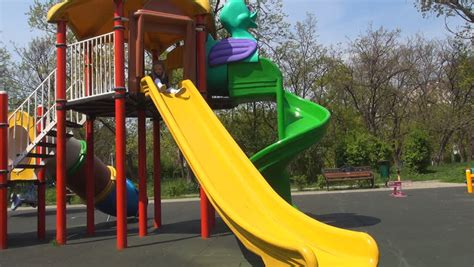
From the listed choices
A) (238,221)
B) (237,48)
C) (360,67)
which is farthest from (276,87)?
(360,67)

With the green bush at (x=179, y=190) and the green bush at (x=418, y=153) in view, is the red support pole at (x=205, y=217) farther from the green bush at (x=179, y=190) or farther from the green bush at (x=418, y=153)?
the green bush at (x=418, y=153)

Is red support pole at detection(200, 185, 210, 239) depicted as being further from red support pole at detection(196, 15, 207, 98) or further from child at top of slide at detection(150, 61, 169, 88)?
child at top of slide at detection(150, 61, 169, 88)

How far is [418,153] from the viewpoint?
102 ft

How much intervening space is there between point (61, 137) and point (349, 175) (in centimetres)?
Result: 1688

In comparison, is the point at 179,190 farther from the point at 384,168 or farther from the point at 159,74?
the point at 159,74

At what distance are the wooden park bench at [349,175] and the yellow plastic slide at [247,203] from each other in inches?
628

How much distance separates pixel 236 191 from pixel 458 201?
11.5 m

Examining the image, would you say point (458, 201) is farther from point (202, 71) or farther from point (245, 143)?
point (245, 143)

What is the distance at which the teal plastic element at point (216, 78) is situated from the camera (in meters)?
11.0

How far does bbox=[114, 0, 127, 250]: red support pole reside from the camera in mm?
9422

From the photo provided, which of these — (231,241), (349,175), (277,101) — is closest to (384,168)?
(349,175)

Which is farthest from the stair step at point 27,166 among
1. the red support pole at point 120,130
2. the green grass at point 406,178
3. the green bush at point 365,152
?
the green bush at point 365,152

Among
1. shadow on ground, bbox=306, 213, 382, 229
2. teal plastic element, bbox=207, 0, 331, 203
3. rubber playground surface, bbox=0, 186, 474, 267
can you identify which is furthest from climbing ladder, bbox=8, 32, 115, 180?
shadow on ground, bbox=306, 213, 382, 229

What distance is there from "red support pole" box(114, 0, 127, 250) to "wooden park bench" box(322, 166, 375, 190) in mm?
16627
